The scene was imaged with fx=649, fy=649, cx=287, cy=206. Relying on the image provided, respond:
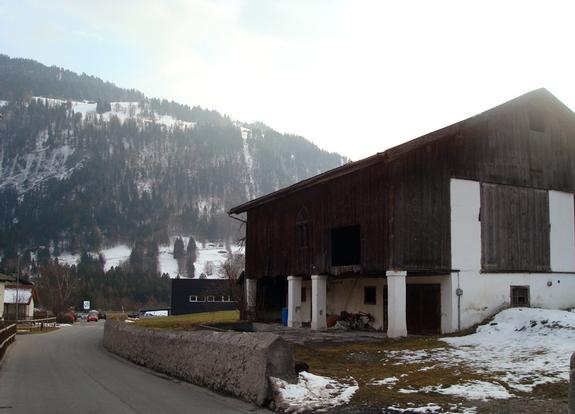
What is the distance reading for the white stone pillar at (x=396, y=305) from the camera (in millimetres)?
25250

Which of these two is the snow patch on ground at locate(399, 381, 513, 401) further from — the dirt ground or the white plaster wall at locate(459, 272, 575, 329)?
the white plaster wall at locate(459, 272, 575, 329)

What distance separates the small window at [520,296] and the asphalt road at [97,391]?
16283 mm

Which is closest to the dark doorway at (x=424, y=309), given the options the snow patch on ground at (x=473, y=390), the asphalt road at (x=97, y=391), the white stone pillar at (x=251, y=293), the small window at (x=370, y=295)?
the small window at (x=370, y=295)

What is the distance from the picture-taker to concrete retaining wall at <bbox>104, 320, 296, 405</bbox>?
12.5 metres

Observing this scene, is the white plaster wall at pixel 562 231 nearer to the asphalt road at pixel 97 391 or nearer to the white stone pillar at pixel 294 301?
the white stone pillar at pixel 294 301

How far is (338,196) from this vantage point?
97.2 feet

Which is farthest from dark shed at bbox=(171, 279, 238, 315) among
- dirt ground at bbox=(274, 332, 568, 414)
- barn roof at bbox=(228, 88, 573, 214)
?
dirt ground at bbox=(274, 332, 568, 414)

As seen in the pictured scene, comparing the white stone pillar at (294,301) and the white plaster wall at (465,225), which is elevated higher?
the white plaster wall at (465,225)

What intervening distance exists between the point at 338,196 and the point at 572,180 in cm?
1115

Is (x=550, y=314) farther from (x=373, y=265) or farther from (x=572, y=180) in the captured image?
(x=572, y=180)

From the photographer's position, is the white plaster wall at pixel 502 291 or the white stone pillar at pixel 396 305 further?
the white plaster wall at pixel 502 291

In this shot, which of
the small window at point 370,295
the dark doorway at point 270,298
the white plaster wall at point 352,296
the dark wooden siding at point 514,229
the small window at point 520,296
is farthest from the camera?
the dark doorway at point 270,298

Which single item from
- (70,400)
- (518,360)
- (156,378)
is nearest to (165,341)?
(156,378)

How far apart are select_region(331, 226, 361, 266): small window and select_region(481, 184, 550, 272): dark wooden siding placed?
6550mm
